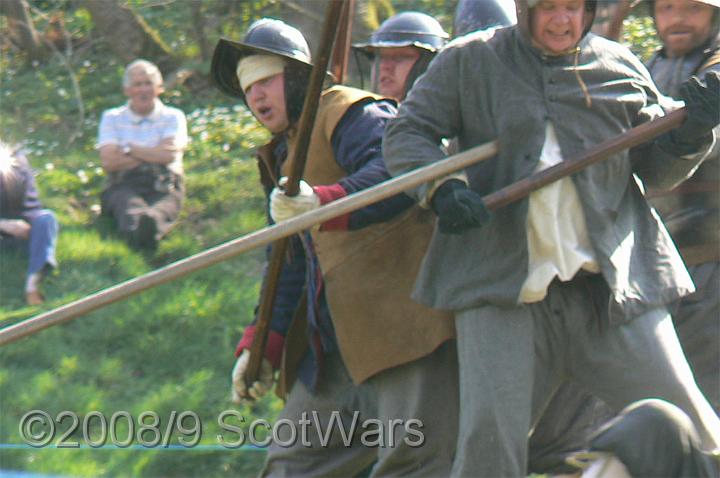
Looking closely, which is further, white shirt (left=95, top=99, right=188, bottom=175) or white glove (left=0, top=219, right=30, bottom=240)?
white shirt (left=95, top=99, right=188, bottom=175)

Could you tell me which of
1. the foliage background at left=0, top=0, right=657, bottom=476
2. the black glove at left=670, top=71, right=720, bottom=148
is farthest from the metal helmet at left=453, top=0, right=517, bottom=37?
the foliage background at left=0, top=0, right=657, bottom=476

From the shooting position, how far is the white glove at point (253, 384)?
5445 mm

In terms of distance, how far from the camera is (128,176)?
30.2 ft

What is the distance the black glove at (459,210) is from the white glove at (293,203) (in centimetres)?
46

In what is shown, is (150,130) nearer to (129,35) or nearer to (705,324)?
(129,35)

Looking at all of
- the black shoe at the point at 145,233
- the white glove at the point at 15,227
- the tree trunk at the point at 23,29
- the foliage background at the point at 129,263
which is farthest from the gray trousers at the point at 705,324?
the tree trunk at the point at 23,29

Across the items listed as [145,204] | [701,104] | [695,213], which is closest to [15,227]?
[145,204]

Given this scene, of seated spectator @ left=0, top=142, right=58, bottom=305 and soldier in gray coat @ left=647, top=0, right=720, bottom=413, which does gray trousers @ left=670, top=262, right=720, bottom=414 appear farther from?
seated spectator @ left=0, top=142, right=58, bottom=305

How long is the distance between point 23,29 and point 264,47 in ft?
25.9

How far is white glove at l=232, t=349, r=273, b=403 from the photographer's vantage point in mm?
5445

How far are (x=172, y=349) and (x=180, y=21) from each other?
4583mm

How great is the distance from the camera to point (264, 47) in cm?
511

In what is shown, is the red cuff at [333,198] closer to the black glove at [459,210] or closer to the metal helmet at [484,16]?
the black glove at [459,210]

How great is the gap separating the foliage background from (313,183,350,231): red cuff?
7.95 ft
